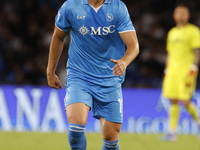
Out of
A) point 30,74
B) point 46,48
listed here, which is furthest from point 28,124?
point 46,48

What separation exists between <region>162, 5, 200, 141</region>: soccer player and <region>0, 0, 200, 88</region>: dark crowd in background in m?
2.28

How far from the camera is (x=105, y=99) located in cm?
444

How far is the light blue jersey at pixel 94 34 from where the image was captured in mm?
4328

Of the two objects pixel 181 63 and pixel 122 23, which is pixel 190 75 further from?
pixel 122 23

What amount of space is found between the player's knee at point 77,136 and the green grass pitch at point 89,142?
2.55m

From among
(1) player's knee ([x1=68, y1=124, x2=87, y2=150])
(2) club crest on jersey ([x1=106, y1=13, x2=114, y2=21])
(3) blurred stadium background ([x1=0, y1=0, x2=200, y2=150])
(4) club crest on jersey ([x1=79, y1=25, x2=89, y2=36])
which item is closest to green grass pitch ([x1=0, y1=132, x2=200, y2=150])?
(3) blurred stadium background ([x1=0, y1=0, x2=200, y2=150])

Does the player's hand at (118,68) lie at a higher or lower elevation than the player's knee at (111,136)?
higher

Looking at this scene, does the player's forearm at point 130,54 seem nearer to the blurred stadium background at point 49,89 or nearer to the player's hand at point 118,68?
the player's hand at point 118,68

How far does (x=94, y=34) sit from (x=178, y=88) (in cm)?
419

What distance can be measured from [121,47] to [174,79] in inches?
154

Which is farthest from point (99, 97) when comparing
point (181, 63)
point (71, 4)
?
point (181, 63)

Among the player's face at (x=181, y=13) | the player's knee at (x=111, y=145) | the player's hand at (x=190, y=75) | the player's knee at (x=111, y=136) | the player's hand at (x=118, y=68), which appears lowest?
Result: the player's hand at (x=190, y=75)

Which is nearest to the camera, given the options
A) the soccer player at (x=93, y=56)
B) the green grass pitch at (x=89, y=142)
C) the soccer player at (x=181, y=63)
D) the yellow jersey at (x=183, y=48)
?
the soccer player at (x=93, y=56)

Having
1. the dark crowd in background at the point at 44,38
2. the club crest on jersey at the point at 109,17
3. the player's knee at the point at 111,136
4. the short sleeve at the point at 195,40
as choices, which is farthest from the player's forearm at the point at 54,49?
the dark crowd in background at the point at 44,38
